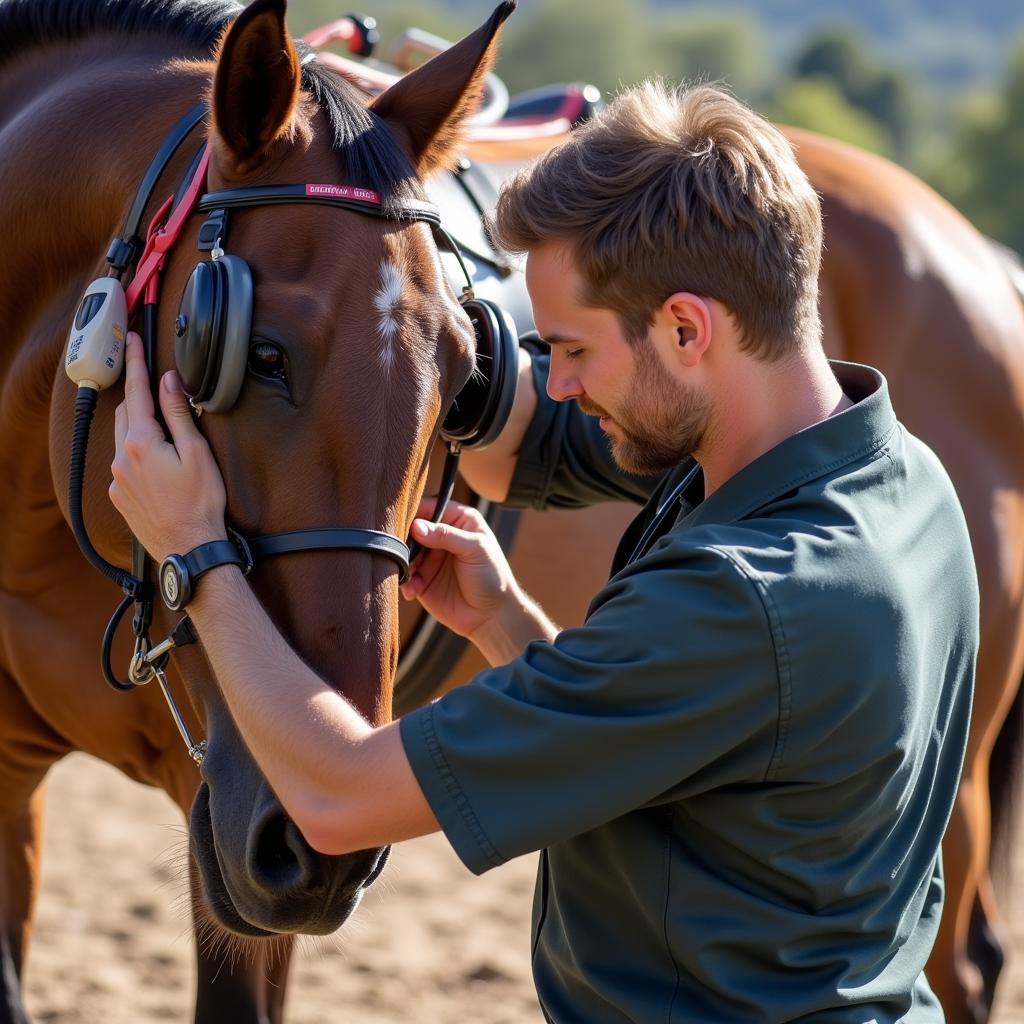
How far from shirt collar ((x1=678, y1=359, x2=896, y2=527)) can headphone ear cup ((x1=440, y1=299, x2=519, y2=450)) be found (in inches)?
23.8

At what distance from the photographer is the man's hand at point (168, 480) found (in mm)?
1740

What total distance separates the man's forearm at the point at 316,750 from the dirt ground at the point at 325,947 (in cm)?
194

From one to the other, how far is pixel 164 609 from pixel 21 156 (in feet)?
2.79

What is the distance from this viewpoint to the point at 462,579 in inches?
82.9

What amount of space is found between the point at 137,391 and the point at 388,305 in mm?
372

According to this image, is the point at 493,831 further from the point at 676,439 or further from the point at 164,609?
Result: the point at 164,609

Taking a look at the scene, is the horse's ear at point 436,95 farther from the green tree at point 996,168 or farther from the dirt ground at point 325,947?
the green tree at point 996,168

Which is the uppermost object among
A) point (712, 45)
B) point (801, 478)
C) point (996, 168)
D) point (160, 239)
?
point (160, 239)

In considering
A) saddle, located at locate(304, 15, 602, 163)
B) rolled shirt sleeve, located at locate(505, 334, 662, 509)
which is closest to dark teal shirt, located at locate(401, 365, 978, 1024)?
rolled shirt sleeve, located at locate(505, 334, 662, 509)

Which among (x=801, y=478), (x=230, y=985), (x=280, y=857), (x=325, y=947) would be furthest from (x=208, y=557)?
(x=325, y=947)

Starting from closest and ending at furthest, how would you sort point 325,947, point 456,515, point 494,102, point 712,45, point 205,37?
1. point 456,515
2. point 205,37
3. point 494,102
4. point 325,947
5. point 712,45

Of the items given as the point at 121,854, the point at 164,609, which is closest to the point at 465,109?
the point at 164,609

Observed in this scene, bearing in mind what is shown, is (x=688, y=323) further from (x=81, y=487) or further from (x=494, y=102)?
(x=494, y=102)

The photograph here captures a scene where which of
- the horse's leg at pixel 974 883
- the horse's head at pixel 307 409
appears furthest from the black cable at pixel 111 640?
the horse's leg at pixel 974 883
